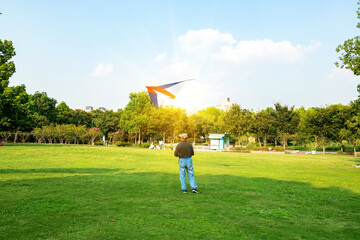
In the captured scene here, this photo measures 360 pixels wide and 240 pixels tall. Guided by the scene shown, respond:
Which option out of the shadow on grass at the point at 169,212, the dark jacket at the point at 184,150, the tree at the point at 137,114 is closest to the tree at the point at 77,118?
the tree at the point at 137,114

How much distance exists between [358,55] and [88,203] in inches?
856

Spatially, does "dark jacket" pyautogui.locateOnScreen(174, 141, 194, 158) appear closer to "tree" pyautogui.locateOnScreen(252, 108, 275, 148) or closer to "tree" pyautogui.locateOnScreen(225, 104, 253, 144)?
"tree" pyautogui.locateOnScreen(252, 108, 275, 148)

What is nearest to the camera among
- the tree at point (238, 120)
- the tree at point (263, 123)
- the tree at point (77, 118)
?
the tree at point (263, 123)

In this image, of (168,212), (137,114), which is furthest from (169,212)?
(137,114)

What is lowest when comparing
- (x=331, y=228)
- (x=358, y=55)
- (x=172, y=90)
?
(x=331, y=228)

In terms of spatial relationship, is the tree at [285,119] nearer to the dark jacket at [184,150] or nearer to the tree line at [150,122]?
the tree line at [150,122]

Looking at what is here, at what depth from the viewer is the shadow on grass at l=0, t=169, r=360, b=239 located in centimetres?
500

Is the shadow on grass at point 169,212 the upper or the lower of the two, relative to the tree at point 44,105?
lower

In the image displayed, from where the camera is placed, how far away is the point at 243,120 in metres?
54.8

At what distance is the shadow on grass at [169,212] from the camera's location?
5004 mm

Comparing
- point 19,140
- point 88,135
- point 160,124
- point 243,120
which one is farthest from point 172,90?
point 19,140

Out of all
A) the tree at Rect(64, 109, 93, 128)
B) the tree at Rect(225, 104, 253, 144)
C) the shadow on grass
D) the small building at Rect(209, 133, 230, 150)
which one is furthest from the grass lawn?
the tree at Rect(64, 109, 93, 128)

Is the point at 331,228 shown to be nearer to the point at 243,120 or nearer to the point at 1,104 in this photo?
the point at 1,104

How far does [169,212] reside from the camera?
6.42 m
